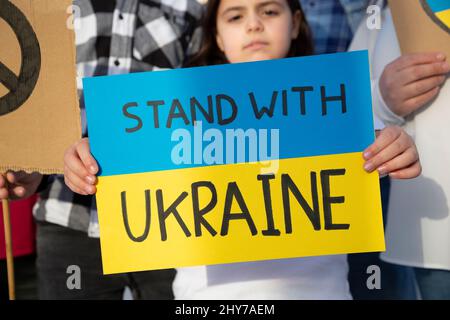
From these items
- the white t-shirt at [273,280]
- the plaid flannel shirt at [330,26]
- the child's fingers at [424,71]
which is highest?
the plaid flannel shirt at [330,26]

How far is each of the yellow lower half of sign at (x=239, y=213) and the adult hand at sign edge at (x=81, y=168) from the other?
0.08ft

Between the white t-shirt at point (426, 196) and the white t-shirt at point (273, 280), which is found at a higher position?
the white t-shirt at point (426, 196)

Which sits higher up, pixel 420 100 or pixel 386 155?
pixel 420 100

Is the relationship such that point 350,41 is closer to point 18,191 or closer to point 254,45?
point 254,45

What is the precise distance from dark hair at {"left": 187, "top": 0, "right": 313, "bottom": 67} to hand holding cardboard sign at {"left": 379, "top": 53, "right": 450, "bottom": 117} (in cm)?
29

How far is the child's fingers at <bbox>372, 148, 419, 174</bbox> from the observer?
125 centimetres

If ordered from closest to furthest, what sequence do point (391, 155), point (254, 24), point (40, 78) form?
point (391, 155) → point (40, 78) → point (254, 24)

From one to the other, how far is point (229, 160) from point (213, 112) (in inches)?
4.4

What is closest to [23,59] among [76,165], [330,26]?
[76,165]

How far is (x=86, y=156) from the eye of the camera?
129cm

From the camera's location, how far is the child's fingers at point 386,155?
1241 millimetres

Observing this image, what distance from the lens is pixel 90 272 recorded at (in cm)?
183

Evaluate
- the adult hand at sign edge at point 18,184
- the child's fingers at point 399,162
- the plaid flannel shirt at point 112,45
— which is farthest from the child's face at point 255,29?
the adult hand at sign edge at point 18,184

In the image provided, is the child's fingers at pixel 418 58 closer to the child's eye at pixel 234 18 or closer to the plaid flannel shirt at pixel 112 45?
the child's eye at pixel 234 18
